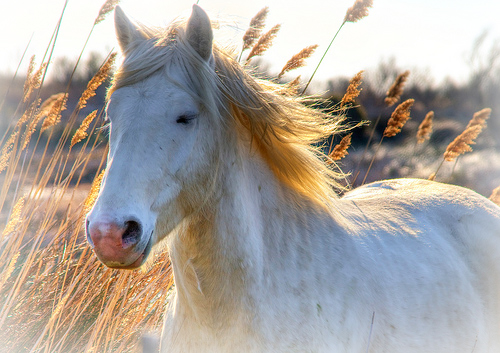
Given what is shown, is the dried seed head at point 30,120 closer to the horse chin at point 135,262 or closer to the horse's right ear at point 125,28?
the horse's right ear at point 125,28

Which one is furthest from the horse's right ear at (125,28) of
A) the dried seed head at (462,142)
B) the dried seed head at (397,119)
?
the dried seed head at (462,142)

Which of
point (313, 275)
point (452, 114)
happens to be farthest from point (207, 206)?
point (452, 114)

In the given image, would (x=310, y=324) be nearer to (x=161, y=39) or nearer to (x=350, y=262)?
(x=350, y=262)

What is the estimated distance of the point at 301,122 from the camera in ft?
6.10

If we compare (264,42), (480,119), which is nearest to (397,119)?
(480,119)

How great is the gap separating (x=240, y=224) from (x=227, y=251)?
11 cm

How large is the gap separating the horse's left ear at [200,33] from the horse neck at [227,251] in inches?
15.1

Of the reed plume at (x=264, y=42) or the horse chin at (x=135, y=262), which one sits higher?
the reed plume at (x=264, y=42)

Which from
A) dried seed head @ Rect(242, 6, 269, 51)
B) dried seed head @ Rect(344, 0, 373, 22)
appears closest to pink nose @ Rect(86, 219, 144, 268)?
dried seed head @ Rect(242, 6, 269, 51)

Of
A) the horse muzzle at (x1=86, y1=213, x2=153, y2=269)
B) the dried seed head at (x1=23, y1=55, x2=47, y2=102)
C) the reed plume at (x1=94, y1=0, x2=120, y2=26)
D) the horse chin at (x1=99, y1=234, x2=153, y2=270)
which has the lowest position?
the horse chin at (x1=99, y1=234, x2=153, y2=270)

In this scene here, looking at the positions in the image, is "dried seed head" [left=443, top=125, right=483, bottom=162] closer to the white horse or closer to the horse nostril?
the white horse

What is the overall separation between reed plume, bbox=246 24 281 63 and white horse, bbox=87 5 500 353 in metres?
0.94

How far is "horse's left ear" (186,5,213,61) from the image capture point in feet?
5.13

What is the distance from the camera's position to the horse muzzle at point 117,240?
125cm
